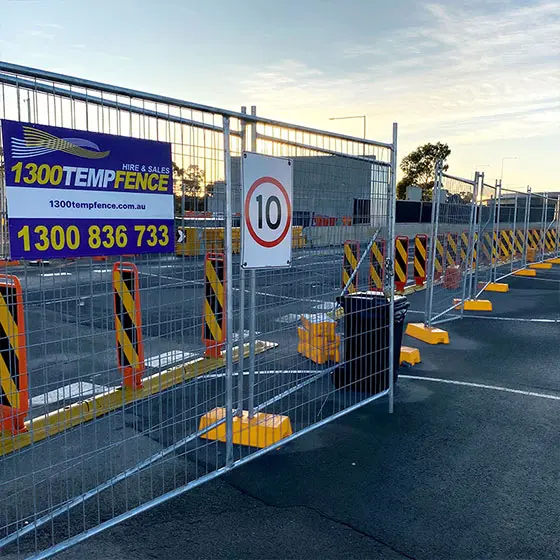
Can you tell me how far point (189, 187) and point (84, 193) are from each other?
0.83 metres

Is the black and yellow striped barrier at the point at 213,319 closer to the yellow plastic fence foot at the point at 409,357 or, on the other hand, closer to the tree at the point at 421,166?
the yellow plastic fence foot at the point at 409,357

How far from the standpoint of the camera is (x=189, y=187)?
12.4 ft

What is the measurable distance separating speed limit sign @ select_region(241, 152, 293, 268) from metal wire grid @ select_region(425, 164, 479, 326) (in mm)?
4294

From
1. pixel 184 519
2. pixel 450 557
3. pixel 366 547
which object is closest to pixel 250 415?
pixel 184 519

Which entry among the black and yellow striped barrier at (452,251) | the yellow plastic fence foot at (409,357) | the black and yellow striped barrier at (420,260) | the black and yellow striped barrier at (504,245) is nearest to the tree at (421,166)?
the black and yellow striped barrier at (504,245)

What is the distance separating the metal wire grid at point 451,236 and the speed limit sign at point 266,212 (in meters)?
4.29

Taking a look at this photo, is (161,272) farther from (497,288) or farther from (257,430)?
(497,288)

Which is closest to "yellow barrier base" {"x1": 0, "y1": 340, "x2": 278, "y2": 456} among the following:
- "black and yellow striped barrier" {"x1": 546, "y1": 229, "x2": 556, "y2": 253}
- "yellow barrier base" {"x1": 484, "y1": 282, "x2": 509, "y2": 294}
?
"yellow barrier base" {"x1": 484, "y1": 282, "x2": 509, "y2": 294}

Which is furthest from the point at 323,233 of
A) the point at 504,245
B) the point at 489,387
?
the point at 504,245

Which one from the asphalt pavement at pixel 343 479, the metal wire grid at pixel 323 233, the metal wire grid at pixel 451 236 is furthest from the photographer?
the metal wire grid at pixel 451 236

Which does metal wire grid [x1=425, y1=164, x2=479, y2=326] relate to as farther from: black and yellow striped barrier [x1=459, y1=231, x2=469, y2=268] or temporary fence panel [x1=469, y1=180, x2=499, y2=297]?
temporary fence panel [x1=469, y1=180, x2=499, y2=297]

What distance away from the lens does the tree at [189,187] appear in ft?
12.2

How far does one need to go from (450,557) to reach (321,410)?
86.0 inches

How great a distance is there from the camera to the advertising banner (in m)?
2.83
